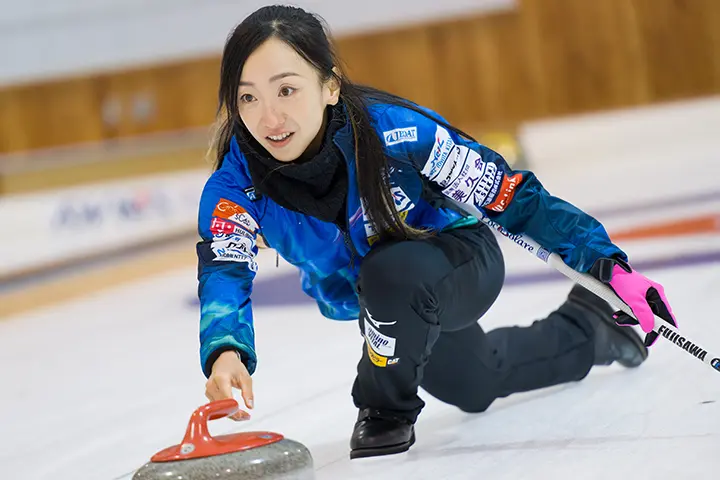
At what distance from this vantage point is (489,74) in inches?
264

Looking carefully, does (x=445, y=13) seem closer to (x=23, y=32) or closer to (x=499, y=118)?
(x=499, y=118)

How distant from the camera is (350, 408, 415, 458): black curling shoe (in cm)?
140

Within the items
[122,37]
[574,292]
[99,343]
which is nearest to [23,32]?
[122,37]

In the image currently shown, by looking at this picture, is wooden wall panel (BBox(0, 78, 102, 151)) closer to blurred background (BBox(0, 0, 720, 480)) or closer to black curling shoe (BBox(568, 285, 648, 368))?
blurred background (BBox(0, 0, 720, 480))

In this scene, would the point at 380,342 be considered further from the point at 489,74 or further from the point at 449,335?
the point at 489,74

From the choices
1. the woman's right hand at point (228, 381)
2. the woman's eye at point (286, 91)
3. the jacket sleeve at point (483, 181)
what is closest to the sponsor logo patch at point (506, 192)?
the jacket sleeve at point (483, 181)

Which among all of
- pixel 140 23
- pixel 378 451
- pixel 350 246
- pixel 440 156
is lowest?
pixel 378 451

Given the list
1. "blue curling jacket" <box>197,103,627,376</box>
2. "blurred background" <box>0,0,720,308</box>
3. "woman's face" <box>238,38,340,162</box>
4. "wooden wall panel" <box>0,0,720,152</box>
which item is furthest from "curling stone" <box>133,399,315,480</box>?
"wooden wall panel" <box>0,0,720,152</box>

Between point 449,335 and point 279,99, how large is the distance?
498mm

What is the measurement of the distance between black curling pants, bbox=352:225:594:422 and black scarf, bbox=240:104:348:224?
0.10 metres

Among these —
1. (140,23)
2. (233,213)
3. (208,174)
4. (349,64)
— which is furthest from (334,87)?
(140,23)

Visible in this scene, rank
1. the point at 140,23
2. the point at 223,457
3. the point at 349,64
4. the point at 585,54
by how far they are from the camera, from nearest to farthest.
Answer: the point at 223,457 → the point at 349,64 → the point at 585,54 → the point at 140,23

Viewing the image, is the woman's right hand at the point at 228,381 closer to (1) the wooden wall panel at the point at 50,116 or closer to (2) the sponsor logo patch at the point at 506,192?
(2) the sponsor logo patch at the point at 506,192

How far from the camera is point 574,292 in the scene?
1763 millimetres
